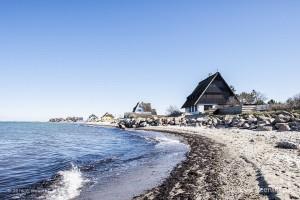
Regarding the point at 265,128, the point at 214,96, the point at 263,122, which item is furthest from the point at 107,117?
the point at 265,128

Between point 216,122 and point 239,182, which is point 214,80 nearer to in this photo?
point 216,122

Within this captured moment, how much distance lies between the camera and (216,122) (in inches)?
1848

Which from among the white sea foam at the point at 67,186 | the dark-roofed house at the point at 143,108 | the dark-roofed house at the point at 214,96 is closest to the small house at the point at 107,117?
the dark-roofed house at the point at 143,108

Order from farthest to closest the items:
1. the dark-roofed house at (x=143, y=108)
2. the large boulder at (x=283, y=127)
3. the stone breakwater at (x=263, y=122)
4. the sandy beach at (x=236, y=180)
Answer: the dark-roofed house at (x=143, y=108), the stone breakwater at (x=263, y=122), the large boulder at (x=283, y=127), the sandy beach at (x=236, y=180)

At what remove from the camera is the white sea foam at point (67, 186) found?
34.7ft

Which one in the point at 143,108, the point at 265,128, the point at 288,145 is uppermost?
the point at 143,108

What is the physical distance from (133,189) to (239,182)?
3.43m

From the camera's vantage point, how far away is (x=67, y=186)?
12.1m

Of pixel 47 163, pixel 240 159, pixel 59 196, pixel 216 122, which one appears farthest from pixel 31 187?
pixel 216 122

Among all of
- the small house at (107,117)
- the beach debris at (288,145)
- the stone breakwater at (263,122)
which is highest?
the small house at (107,117)

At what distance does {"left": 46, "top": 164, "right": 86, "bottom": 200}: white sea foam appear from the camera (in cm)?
1059

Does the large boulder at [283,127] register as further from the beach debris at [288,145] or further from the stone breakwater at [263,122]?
the beach debris at [288,145]

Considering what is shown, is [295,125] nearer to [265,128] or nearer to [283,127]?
[283,127]

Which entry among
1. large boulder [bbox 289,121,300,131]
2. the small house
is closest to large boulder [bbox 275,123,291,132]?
large boulder [bbox 289,121,300,131]
